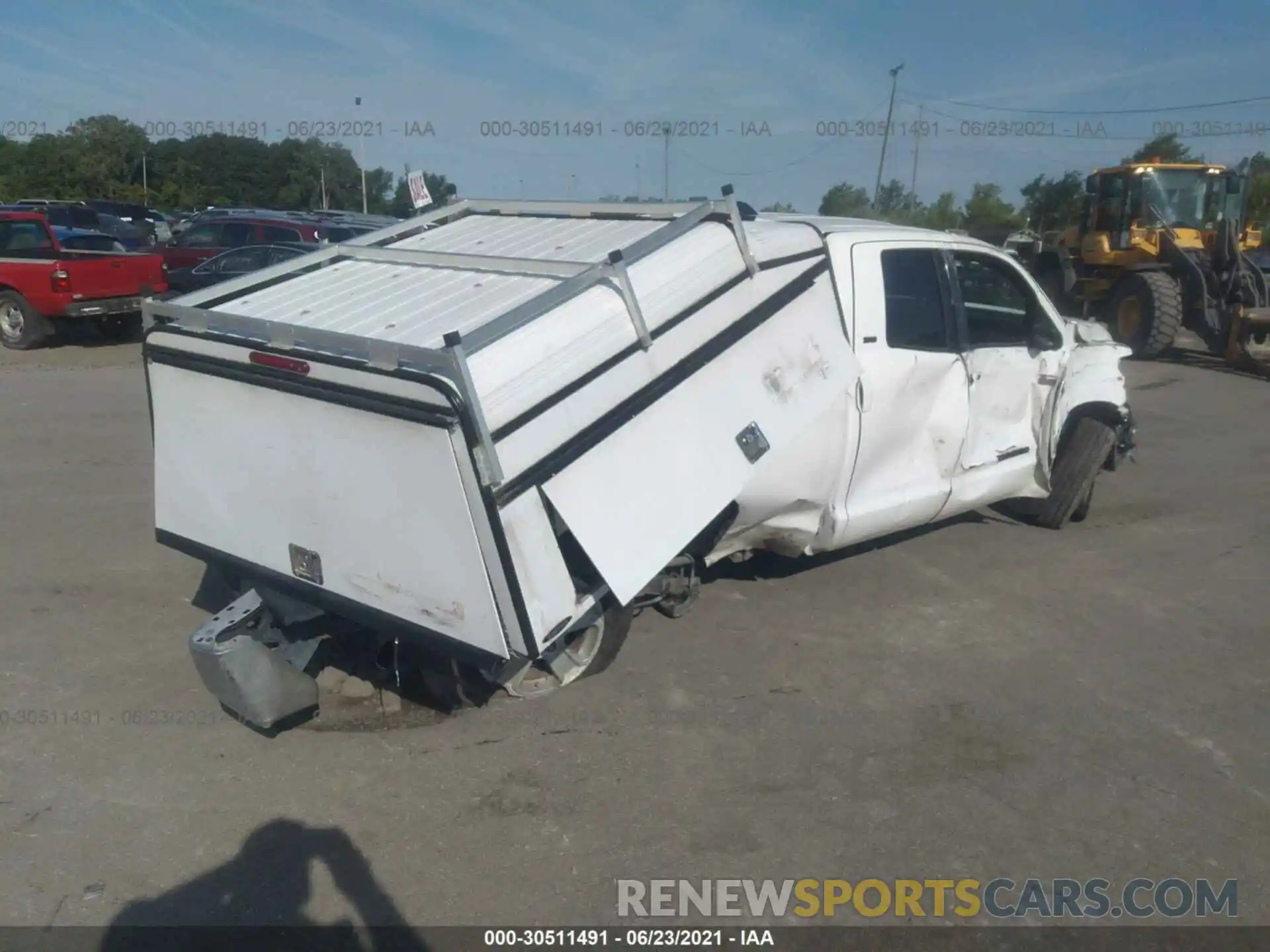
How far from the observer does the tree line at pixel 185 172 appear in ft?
180

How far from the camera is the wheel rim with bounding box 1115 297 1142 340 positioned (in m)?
15.8

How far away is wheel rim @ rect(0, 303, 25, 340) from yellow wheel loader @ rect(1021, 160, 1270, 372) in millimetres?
16383

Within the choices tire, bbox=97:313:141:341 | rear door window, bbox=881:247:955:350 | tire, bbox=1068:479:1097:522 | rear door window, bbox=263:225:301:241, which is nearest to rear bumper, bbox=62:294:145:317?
tire, bbox=97:313:141:341

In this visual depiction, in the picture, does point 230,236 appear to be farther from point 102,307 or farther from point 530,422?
point 530,422

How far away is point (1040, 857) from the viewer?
3664mm

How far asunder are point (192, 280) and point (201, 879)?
14903mm

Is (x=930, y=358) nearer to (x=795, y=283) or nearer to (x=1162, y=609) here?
(x=795, y=283)

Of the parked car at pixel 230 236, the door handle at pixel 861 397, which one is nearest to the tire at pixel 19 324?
the parked car at pixel 230 236

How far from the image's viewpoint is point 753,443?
172 inches

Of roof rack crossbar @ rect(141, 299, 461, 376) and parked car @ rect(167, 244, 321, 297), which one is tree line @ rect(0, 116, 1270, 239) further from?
roof rack crossbar @ rect(141, 299, 461, 376)

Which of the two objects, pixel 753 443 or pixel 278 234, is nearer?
pixel 753 443

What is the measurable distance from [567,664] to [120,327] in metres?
15.3

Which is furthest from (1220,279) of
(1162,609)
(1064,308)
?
(1162,609)

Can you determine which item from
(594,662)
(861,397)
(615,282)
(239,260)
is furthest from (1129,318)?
(615,282)
